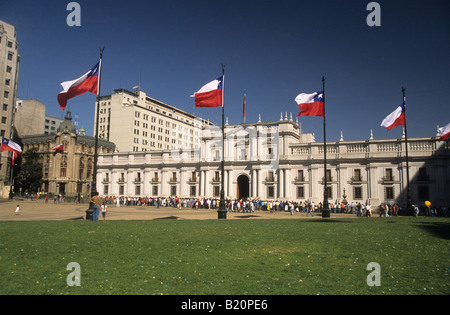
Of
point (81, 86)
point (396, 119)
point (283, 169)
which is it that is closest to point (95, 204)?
point (81, 86)

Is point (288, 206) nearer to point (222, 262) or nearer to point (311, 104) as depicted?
point (311, 104)

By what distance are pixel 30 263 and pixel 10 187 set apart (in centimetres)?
6014

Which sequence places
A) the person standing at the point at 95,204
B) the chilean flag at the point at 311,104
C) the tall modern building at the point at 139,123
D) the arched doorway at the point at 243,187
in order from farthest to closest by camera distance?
the tall modern building at the point at 139,123 < the arched doorway at the point at 243,187 < the chilean flag at the point at 311,104 < the person standing at the point at 95,204

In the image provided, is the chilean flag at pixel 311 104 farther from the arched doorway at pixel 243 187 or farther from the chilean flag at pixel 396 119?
the arched doorway at pixel 243 187

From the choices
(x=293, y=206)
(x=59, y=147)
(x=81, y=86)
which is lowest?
(x=293, y=206)

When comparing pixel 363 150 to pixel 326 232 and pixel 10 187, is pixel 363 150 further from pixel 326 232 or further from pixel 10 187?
pixel 10 187

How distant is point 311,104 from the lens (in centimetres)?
2903

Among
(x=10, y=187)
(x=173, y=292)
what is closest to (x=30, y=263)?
(x=173, y=292)

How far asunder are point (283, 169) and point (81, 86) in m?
37.5

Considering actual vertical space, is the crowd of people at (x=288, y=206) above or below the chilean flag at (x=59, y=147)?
below

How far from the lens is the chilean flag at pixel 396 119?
32.5 meters

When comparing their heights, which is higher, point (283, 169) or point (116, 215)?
point (283, 169)

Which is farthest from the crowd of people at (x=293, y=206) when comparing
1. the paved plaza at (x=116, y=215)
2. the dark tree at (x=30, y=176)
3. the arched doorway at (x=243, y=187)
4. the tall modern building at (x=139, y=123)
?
the tall modern building at (x=139, y=123)

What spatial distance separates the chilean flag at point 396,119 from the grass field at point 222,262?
69.9ft
